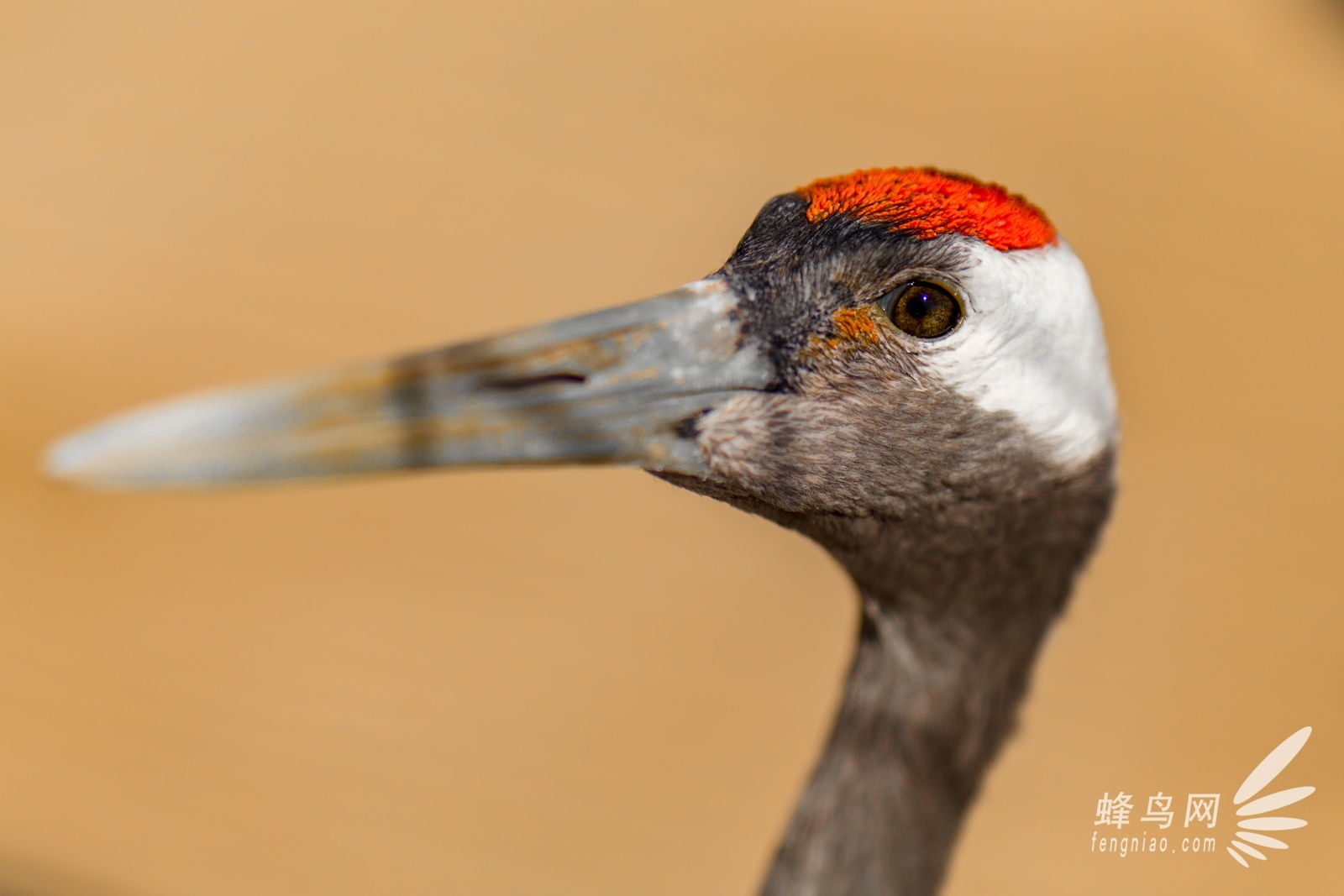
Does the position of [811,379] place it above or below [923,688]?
above

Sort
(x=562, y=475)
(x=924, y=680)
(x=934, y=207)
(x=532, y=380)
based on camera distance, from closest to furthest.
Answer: (x=934, y=207), (x=532, y=380), (x=924, y=680), (x=562, y=475)

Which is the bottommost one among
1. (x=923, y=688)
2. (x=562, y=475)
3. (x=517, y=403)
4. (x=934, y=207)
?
(x=923, y=688)

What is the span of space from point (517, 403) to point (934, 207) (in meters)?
0.58

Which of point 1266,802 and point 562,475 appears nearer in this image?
point 1266,802

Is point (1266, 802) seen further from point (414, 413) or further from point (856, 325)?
point (414, 413)

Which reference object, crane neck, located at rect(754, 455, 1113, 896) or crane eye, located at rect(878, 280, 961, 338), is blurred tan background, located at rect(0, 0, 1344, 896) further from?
crane eye, located at rect(878, 280, 961, 338)

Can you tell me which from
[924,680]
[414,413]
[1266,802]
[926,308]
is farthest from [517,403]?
[1266,802]

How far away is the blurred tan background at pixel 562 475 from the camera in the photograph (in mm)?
3027

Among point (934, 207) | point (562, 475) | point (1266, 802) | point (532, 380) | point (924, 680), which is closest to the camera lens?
point (934, 207)

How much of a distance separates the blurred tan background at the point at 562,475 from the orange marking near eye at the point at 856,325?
1.96 meters

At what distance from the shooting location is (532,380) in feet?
4.35

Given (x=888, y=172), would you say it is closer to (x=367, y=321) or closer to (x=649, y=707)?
(x=649, y=707)

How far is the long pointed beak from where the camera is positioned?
129 centimetres

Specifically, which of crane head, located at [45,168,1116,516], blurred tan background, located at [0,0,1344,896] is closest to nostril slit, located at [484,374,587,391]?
crane head, located at [45,168,1116,516]
